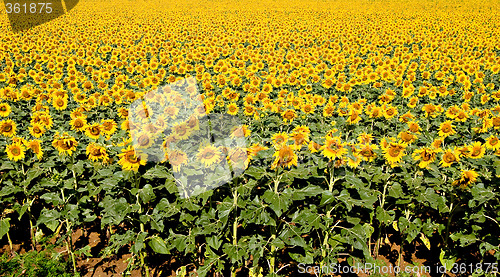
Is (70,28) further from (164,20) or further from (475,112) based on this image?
(475,112)

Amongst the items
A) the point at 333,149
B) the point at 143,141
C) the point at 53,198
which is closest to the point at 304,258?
the point at 333,149

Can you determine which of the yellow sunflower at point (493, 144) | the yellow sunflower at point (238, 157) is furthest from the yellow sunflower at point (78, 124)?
the yellow sunflower at point (493, 144)

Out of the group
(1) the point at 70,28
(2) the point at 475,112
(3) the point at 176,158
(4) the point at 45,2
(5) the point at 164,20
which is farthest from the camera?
(4) the point at 45,2

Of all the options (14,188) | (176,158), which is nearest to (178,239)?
(176,158)

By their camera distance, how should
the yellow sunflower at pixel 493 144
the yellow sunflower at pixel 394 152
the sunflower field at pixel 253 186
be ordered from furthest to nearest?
1. the yellow sunflower at pixel 493 144
2. the yellow sunflower at pixel 394 152
3. the sunflower field at pixel 253 186

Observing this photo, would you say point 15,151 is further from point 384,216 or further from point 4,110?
point 384,216

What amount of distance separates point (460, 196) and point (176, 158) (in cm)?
297

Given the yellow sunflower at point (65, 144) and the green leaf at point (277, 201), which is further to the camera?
the yellow sunflower at point (65, 144)

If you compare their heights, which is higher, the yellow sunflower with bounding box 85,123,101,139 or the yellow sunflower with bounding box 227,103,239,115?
the yellow sunflower with bounding box 85,123,101,139

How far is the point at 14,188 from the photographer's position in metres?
3.48

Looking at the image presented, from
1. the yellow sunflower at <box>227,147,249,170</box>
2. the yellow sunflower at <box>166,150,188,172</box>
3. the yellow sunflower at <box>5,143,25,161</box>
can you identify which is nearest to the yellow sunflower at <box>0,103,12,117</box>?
the yellow sunflower at <box>5,143,25,161</box>

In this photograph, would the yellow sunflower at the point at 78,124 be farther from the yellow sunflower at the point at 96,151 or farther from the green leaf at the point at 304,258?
the green leaf at the point at 304,258

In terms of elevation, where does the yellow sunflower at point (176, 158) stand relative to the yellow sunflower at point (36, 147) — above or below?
above

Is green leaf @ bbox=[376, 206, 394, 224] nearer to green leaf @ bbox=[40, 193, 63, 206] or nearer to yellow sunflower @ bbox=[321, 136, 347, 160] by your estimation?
yellow sunflower @ bbox=[321, 136, 347, 160]
